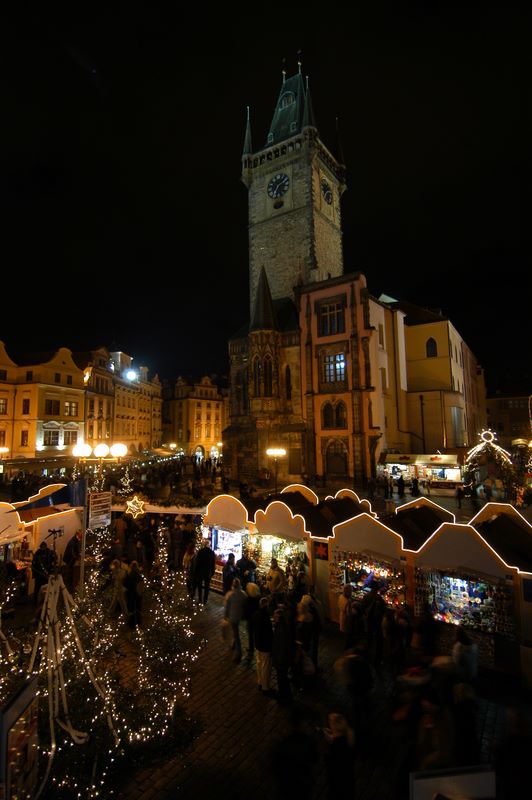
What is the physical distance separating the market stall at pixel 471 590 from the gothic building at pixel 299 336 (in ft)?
58.1

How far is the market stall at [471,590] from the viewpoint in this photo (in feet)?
25.6

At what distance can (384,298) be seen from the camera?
1639 inches

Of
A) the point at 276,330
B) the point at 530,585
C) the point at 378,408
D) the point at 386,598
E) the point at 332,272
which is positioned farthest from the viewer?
the point at 332,272

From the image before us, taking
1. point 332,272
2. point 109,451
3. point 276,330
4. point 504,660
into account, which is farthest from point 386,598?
point 332,272

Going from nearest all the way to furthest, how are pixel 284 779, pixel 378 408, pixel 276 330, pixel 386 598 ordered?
pixel 284 779
pixel 386 598
pixel 378 408
pixel 276 330

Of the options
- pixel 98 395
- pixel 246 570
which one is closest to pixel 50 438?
pixel 98 395

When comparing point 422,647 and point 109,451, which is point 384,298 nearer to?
point 109,451

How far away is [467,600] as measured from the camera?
8492 mm

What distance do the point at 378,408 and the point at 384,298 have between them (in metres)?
18.4

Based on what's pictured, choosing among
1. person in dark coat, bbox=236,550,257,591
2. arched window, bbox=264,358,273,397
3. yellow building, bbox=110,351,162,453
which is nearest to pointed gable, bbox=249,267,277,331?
arched window, bbox=264,358,273,397

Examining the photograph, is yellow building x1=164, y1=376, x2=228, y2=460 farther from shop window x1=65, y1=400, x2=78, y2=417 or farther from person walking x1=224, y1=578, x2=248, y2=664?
person walking x1=224, y1=578, x2=248, y2=664

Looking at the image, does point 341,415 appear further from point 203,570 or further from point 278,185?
point 278,185

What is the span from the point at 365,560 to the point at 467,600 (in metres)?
2.26

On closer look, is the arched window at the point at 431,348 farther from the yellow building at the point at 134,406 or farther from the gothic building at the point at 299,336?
the yellow building at the point at 134,406
